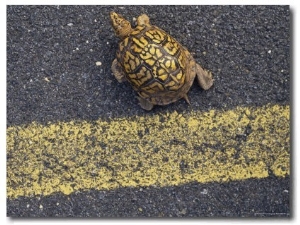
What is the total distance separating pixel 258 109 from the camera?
309 cm

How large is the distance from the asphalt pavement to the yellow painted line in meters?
0.04

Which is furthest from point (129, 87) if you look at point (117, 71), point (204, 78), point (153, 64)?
point (204, 78)

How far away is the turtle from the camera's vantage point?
2814 millimetres

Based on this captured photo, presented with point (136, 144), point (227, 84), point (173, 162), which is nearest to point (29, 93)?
point (136, 144)

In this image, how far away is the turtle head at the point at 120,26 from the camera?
2945 millimetres

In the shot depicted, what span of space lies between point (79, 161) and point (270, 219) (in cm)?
128

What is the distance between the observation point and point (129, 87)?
3.11 metres

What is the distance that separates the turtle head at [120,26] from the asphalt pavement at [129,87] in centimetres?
14

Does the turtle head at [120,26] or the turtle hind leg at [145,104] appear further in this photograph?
the turtle hind leg at [145,104]

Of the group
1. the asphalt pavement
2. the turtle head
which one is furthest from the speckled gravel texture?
the turtle head

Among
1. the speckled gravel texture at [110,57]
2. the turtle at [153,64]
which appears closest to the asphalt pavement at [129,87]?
the speckled gravel texture at [110,57]

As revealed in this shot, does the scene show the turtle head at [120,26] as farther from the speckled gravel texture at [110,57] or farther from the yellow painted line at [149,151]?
the yellow painted line at [149,151]

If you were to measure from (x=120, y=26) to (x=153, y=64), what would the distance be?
1.13ft

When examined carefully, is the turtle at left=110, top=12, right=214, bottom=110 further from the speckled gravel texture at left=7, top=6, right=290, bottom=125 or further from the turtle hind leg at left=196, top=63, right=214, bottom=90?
the speckled gravel texture at left=7, top=6, right=290, bottom=125
